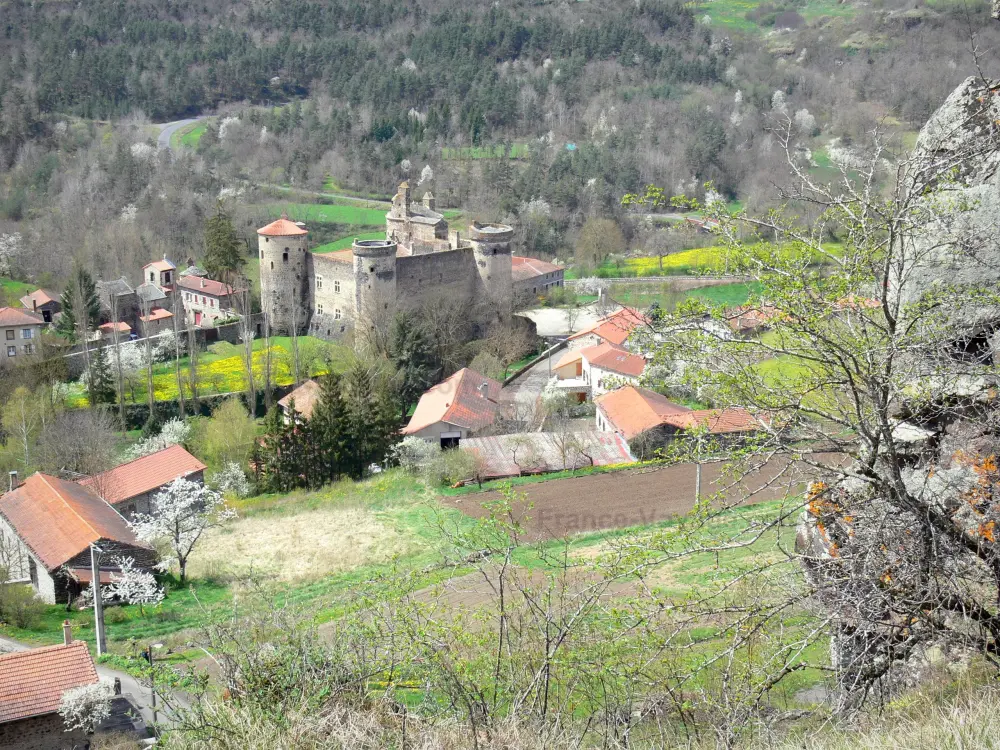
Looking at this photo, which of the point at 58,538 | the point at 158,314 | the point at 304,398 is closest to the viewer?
the point at 58,538

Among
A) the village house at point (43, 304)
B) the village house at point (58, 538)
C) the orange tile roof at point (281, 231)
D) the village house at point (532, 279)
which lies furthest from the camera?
the village house at point (532, 279)

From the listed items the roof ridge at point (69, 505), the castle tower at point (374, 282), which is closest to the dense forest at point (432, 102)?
the castle tower at point (374, 282)

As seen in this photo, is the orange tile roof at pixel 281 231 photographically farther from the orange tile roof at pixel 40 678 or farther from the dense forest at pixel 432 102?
the orange tile roof at pixel 40 678

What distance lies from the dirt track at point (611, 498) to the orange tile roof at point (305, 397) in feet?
24.5

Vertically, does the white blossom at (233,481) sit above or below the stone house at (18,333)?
below

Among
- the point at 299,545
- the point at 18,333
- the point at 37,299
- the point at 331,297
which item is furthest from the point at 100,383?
the point at 299,545

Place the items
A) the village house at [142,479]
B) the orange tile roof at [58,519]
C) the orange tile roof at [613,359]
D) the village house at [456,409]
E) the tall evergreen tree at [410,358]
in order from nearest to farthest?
1. the orange tile roof at [58,519]
2. the village house at [142,479]
3. the village house at [456,409]
4. the orange tile roof at [613,359]
5. the tall evergreen tree at [410,358]

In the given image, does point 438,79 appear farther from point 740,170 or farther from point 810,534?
point 810,534

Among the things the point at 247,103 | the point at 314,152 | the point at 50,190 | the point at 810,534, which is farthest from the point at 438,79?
the point at 810,534

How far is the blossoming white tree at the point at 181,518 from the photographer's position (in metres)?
19.2

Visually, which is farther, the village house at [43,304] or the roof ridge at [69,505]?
the village house at [43,304]

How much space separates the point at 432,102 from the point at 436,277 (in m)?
41.2

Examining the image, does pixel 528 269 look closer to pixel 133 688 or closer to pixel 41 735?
pixel 133 688

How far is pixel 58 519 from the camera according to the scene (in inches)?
744
